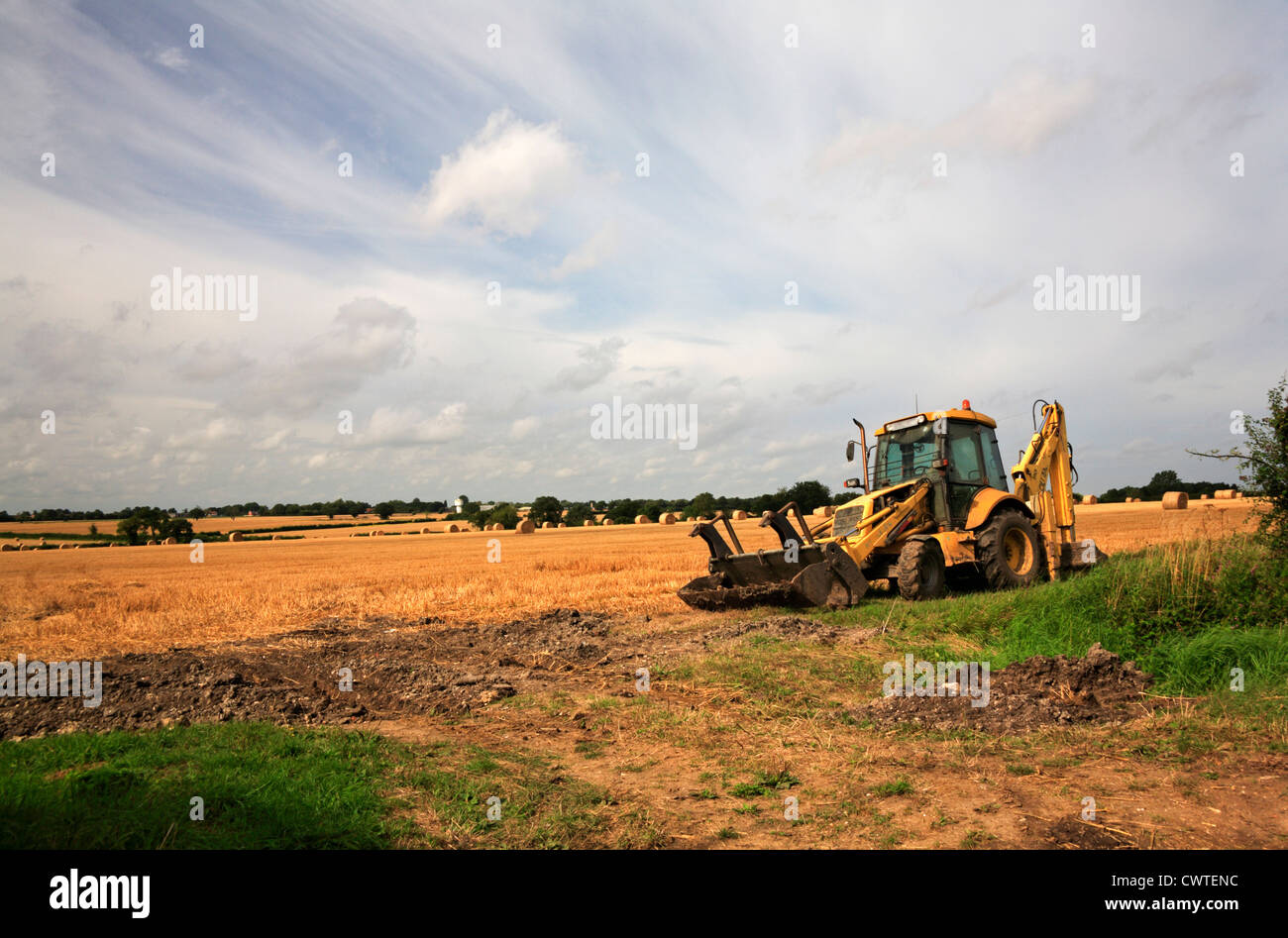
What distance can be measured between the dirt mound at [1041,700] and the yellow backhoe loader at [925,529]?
4715mm

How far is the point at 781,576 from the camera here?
→ 12.5m

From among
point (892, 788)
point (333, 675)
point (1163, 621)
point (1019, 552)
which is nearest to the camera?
point (892, 788)

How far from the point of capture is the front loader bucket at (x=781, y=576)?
11.9 meters

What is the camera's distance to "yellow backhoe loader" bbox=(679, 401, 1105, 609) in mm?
12202

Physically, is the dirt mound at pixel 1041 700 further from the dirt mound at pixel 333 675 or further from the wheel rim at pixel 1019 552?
the wheel rim at pixel 1019 552

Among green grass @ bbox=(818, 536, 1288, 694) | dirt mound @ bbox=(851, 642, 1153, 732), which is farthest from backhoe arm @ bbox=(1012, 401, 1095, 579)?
dirt mound @ bbox=(851, 642, 1153, 732)

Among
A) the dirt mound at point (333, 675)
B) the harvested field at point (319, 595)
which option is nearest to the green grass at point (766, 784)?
the dirt mound at point (333, 675)

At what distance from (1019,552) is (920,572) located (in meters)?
2.61

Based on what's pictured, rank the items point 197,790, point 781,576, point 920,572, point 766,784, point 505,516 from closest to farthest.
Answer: point 197,790 < point 766,784 < point 920,572 < point 781,576 < point 505,516

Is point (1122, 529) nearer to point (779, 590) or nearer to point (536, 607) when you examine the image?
point (779, 590)

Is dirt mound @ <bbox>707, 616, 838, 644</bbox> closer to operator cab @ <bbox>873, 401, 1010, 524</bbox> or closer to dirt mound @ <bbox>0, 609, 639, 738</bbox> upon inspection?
dirt mound @ <bbox>0, 609, 639, 738</bbox>

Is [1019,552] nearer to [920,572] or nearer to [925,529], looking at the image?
[925,529]

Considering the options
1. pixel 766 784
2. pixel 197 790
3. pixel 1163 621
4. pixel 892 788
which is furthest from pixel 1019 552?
pixel 197 790
